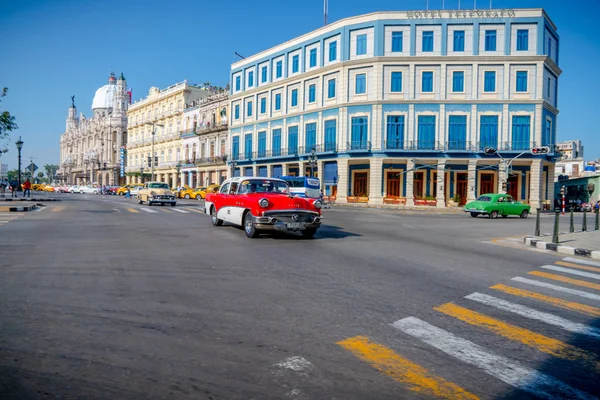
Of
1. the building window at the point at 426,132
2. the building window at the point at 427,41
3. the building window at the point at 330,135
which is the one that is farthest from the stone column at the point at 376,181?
the building window at the point at 427,41

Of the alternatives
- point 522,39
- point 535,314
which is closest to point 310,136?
point 522,39

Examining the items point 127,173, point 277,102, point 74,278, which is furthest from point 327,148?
point 127,173

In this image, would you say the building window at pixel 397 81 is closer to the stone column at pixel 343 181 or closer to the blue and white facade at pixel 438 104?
the blue and white facade at pixel 438 104

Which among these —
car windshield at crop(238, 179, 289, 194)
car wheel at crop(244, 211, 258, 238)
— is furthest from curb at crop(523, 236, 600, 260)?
car wheel at crop(244, 211, 258, 238)

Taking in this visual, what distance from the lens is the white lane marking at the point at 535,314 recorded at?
14.8 feet

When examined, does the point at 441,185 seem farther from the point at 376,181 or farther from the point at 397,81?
the point at 397,81

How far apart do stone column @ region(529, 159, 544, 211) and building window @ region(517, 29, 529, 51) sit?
1031 centimetres

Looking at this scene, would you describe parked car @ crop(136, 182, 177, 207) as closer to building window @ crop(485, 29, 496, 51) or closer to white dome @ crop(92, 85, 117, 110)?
building window @ crop(485, 29, 496, 51)

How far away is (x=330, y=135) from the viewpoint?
A: 44.8 meters

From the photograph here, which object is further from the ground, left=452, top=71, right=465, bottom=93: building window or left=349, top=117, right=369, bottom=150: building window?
left=452, top=71, right=465, bottom=93: building window

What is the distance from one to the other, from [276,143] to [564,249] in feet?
140

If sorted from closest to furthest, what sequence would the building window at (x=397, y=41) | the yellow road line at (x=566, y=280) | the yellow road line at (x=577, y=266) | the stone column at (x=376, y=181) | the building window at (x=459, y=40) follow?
the yellow road line at (x=566, y=280) < the yellow road line at (x=577, y=266) < the building window at (x=459, y=40) < the building window at (x=397, y=41) < the stone column at (x=376, y=181)

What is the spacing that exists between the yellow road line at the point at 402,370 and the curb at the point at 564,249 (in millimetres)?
8729

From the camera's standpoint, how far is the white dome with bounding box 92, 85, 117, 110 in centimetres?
11225
